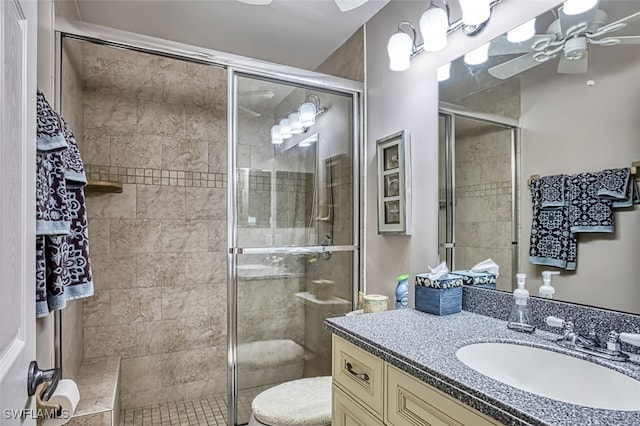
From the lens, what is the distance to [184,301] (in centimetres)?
293

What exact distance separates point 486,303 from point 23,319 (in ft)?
4.81

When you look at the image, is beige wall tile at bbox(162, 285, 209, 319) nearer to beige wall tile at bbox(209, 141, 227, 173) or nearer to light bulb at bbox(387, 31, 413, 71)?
beige wall tile at bbox(209, 141, 227, 173)

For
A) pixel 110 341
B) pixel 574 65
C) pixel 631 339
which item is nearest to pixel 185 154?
pixel 110 341

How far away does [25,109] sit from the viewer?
780 mm

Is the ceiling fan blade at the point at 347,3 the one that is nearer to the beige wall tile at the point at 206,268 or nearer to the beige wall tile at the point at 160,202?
the beige wall tile at the point at 160,202

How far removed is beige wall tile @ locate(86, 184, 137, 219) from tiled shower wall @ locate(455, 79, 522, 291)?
7.30ft

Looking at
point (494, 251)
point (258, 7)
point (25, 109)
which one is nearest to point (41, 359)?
point (25, 109)

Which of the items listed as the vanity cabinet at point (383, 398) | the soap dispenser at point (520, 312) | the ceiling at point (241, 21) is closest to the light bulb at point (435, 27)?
the ceiling at point (241, 21)

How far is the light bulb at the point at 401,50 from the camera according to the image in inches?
72.1

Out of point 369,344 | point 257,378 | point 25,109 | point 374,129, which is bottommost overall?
point 257,378

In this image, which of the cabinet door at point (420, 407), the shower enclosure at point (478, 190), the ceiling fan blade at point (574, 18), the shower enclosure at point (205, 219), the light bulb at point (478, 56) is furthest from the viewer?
the shower enclosure at point (205, 219)

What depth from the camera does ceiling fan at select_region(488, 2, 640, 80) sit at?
1.17 m

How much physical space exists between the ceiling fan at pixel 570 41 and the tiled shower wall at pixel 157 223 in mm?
2235

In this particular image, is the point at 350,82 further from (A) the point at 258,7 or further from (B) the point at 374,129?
(A) the point at 258,7
